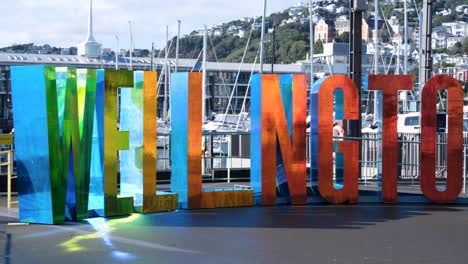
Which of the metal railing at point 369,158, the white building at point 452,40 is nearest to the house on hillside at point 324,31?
the white building at point 452,40

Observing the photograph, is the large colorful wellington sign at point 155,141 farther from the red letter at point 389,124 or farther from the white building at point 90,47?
the white building at point 90,47

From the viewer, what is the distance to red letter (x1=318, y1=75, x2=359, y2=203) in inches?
632

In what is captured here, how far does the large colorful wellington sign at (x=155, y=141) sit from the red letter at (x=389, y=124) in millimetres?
22

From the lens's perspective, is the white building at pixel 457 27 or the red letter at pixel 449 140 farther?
the white building at pixel 457 27

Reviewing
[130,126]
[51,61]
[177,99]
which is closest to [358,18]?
[177,99]

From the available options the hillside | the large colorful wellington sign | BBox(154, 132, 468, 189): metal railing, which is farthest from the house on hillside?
the large colorful wellington sign

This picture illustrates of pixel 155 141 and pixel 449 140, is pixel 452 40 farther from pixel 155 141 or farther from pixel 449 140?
pixel 155 141

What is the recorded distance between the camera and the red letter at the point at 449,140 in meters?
16.5

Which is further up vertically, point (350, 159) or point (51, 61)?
point (51, 61)

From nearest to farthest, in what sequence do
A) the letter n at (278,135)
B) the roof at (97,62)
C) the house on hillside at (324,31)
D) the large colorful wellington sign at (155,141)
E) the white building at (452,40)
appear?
the large colorful wellington sign at (155,141) → the letter n at (278,135) → the roof at (97,62) → the house on hillside at (324,31) → the white building at (452,40)

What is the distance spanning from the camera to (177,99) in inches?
597

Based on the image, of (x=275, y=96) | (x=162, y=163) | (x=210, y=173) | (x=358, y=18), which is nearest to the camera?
(x=275, y=96)

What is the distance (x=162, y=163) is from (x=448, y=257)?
14769mm

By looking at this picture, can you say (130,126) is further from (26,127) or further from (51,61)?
(51,61)
